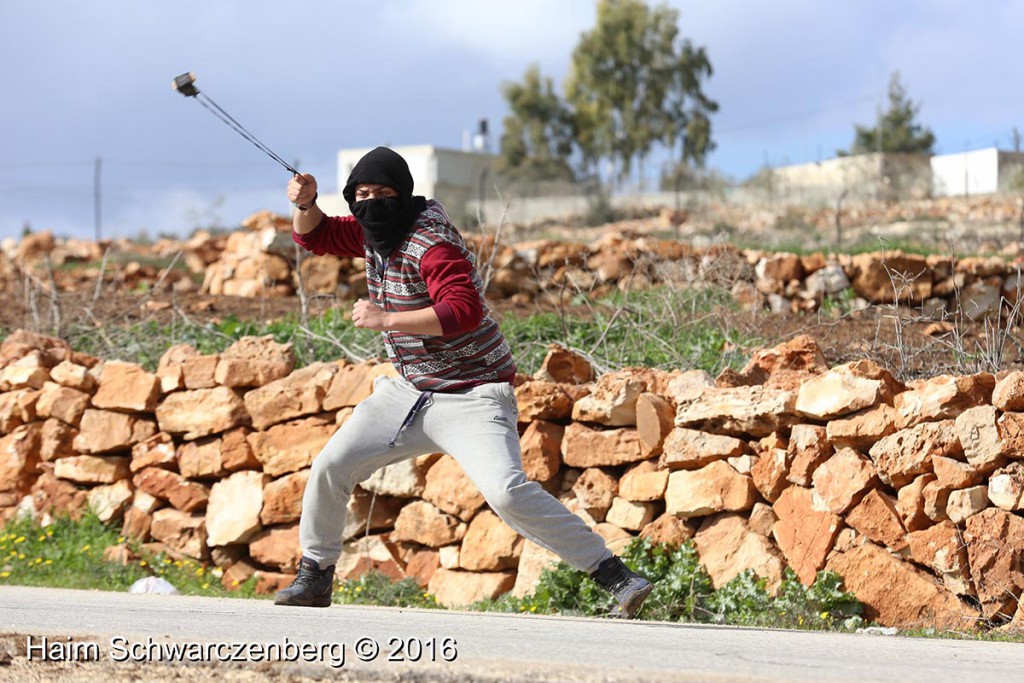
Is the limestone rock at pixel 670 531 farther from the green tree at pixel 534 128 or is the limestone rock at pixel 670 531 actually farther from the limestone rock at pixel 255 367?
A: the green tree at pixel 534 128

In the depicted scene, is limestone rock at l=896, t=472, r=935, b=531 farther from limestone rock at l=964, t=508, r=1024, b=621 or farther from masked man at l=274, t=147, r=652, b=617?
masked man at l=274, t=147, r=652, b=617

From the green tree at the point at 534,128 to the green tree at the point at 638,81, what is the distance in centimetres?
172

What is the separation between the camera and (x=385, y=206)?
489 centimetres

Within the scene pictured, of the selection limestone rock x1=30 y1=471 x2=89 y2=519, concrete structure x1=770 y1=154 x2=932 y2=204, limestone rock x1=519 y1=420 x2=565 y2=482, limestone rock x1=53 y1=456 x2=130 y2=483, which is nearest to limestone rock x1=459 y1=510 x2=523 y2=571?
limestone rock x1=519 y1=420 x2=565 y2=482

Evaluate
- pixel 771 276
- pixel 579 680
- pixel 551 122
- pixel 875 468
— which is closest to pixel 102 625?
pixel 579 680

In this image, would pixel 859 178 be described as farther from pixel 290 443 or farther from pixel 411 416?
pixel 411 416

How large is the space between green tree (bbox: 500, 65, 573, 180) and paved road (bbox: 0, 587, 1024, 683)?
45.4 metres

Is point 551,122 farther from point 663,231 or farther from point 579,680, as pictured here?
point 579,680

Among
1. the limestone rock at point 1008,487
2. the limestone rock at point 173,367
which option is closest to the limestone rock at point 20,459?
the limestone rock at point 173,367

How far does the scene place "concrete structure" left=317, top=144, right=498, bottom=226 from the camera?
142 feet

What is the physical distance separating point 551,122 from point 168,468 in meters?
43.4

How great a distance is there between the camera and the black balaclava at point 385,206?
490cm

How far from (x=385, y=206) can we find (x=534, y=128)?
46.6 meters

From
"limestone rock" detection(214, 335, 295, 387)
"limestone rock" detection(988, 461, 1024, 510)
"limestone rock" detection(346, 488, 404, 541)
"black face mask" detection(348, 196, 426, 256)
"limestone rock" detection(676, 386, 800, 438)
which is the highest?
"black face mask" detection(348, 196, 426, 256)
